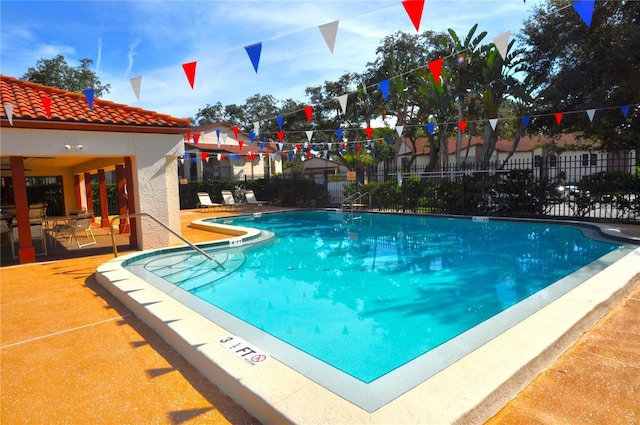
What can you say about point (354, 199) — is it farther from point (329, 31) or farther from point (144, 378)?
point (144, 378)

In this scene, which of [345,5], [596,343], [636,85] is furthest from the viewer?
[636,85]

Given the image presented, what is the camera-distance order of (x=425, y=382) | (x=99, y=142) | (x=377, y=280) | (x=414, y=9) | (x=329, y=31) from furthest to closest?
(x=99, y=142) → (x=377, y=280) → (x=329, y=31) → (x=414, y=9) → (x=425, y=382)

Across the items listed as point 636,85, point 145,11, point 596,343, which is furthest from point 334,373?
point 636,85

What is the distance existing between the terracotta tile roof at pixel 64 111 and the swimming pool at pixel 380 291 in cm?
308

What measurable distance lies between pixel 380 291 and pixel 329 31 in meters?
4.17

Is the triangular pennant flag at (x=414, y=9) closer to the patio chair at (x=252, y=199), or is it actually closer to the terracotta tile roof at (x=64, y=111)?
the terracotta tile roof at (x=64, y=111)

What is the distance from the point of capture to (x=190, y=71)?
6.86 metres

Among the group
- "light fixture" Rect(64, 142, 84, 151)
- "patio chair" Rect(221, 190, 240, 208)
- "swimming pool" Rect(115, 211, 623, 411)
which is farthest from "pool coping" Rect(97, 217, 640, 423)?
"patio chair" Rect(221, 190, 240, 208)

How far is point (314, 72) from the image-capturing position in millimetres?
10203

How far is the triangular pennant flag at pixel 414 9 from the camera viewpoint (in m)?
5.27

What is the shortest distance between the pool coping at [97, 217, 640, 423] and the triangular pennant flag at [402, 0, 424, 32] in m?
4.23

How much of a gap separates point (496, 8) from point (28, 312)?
8.91 m

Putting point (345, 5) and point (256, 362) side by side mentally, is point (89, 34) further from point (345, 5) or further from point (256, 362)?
point (256, 362)

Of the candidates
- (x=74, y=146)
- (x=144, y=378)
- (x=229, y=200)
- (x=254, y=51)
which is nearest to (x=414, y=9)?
(x=254, y=51)
